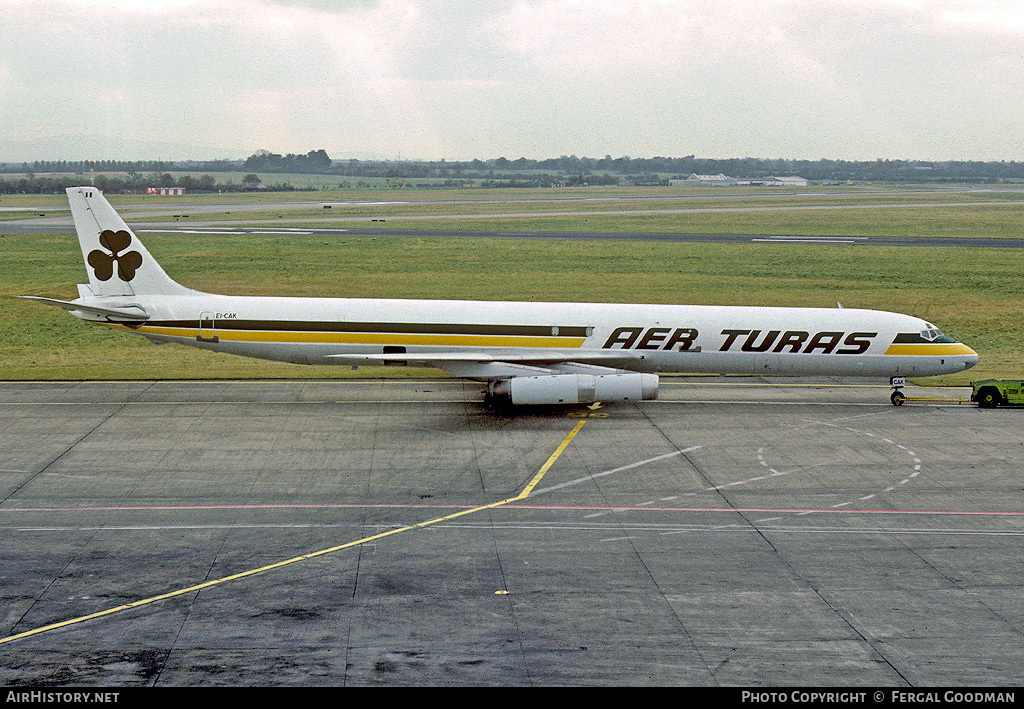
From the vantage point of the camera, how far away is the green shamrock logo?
1681 inches

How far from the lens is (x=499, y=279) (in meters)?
82.1

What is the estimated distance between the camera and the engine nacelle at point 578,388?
3934 centimetres

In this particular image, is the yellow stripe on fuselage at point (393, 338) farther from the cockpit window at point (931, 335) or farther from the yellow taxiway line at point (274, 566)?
the cockpit window at point (931, 335)

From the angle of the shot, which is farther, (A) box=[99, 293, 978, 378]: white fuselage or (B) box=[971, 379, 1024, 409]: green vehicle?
(B) box=[971, 379, 1024, 409]: green vehicle

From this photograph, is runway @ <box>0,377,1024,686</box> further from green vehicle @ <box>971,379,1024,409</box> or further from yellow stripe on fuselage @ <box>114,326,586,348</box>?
yellow stripe on fuselage @ <box>114,326,586,348</box>

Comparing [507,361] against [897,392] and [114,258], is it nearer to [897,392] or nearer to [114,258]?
[897,392]

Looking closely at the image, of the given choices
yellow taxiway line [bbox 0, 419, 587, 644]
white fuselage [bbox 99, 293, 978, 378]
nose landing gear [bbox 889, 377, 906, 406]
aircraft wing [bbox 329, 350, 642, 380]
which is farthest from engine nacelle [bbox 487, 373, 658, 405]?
nose landing gear [bbox 889, 377, 906, 406]

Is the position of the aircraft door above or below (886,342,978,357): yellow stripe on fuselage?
above

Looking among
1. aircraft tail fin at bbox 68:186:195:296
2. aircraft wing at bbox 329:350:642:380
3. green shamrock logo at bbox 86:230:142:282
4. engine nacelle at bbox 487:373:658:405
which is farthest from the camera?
green shamrock logo at bbox 86:230:142:282

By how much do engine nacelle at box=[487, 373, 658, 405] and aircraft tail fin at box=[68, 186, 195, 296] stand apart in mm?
16663

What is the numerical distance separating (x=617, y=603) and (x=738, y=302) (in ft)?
168

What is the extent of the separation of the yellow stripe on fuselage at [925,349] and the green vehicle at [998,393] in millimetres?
1746
